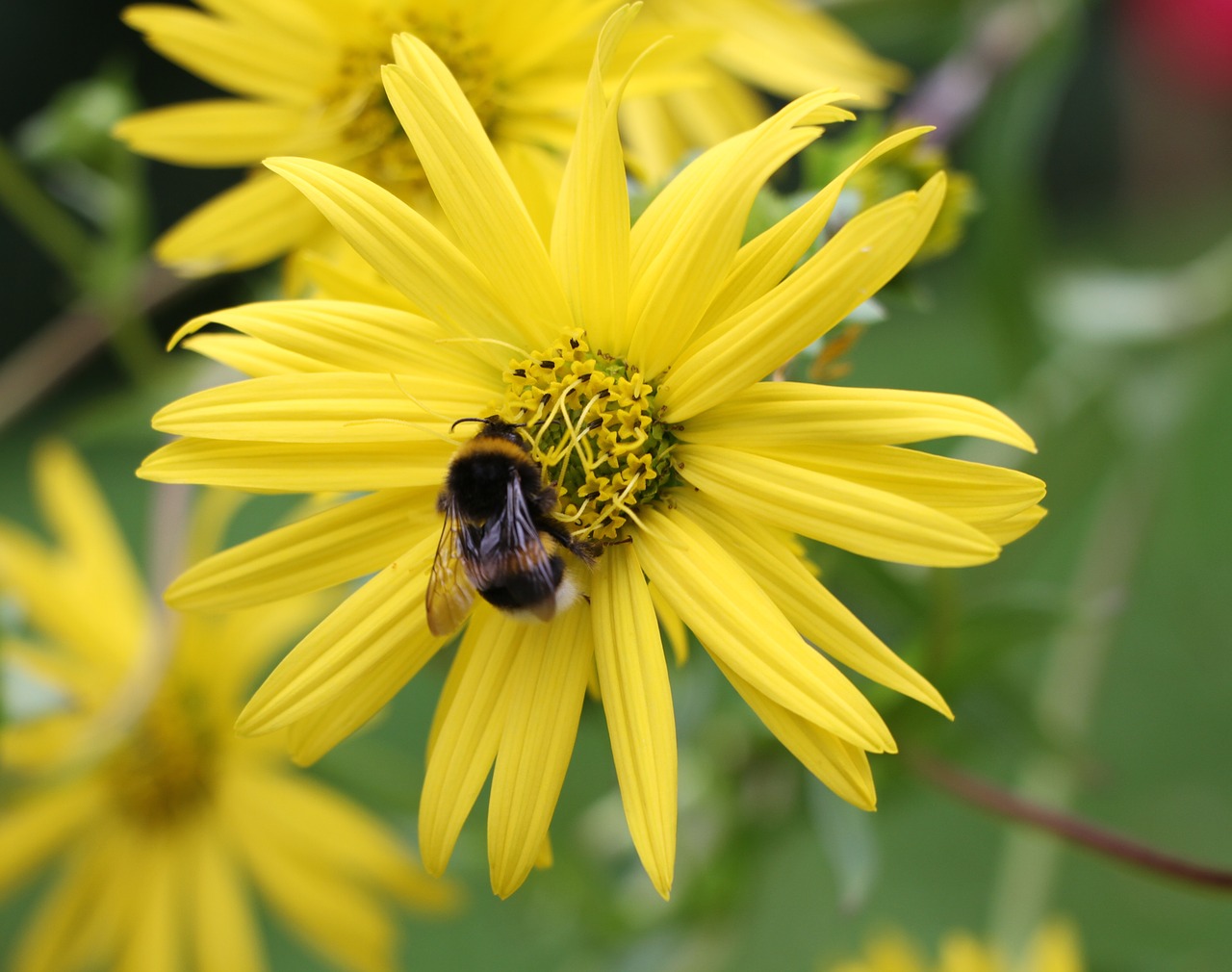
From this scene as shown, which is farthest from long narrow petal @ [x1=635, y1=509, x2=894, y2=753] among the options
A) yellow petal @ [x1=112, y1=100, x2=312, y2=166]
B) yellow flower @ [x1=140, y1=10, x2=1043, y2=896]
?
yellow petal @ [x1=112, y1=100, x2=312, y2=166]

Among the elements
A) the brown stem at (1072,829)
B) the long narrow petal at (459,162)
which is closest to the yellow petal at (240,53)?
the long narrow petal at (459,162)

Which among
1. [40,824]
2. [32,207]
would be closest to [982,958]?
[40,824]

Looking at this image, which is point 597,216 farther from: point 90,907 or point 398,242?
point 90,907

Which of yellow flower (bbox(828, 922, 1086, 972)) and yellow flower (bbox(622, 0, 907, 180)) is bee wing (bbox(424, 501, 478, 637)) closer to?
yellow flower (bbox(622, 0, 907, 180))

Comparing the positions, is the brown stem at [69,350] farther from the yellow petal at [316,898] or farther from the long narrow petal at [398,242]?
the long narrow petal at [398,242]

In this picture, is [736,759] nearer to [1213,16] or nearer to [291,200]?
[291,200]

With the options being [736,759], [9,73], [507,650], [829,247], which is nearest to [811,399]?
[829,247]

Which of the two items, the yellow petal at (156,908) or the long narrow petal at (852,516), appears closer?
the long narrow petal at (852,516)
